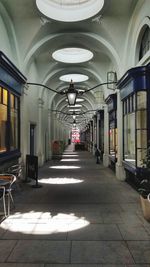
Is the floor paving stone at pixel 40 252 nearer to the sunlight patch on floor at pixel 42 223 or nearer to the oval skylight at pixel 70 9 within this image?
the sunlight patch on floor at pixel 42 223

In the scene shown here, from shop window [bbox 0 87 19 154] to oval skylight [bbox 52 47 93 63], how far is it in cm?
548

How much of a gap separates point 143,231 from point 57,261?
6.12ft

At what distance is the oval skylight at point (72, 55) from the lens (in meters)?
14.4

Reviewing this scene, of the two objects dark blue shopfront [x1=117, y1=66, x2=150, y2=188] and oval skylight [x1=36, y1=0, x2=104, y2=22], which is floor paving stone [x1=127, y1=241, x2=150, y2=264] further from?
oval skylight [x1=36, y1=0, x2=104, y2=22]

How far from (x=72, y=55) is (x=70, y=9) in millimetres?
5594

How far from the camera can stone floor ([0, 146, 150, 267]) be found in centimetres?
362

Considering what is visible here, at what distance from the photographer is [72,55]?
14.9 metres

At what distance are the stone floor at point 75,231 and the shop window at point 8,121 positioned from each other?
5.57 ft

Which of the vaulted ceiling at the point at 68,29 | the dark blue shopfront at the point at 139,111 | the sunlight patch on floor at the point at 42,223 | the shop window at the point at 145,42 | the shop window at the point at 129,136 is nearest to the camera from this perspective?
the sunlight patch on floor at the point at 42,223

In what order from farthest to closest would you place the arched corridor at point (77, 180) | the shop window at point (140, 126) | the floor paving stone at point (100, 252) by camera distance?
the shop window at point (140, 126) → the arched corridor at point (77, 180) → the floor paving stone at point (100, 252)

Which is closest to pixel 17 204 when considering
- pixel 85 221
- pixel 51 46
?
pixel 85 221

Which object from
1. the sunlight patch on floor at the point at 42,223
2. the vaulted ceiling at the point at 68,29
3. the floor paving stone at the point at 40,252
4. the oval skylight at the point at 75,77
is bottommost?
the sunlight patch on floor at the point at 42,223

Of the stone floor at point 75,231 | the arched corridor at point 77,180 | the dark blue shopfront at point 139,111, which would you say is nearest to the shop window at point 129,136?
the arched corridor at point 77,180

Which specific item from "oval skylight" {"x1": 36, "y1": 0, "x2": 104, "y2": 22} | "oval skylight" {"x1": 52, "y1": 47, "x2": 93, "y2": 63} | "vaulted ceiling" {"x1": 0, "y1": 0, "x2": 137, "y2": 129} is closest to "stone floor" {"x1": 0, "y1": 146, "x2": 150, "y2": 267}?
"vaulted ceiling" {"x1": 0, "y1": 0, "x2": 137, "y2": 129}
